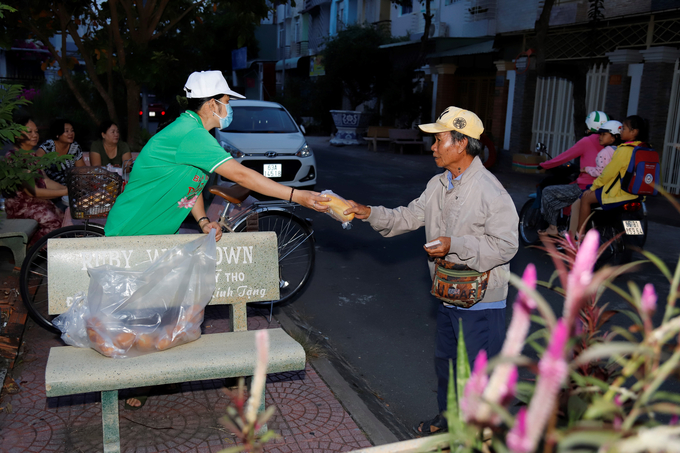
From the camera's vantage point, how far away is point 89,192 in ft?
18.1

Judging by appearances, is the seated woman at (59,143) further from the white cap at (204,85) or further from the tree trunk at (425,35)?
the tree trunk at (425,35)

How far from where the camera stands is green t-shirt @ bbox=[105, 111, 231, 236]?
141 inches

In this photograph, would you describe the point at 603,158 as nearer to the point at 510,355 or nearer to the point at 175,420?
the point at 175,420

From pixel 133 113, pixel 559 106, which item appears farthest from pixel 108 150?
pixel 559 106

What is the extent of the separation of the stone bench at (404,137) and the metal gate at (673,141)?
9.67m

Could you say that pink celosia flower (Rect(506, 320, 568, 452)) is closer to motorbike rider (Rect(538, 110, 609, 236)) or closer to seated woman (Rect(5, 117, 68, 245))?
seated woman (Rect(5, 117, 68, 245))

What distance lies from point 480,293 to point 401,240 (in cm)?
598

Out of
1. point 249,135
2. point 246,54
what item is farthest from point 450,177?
point 246,54

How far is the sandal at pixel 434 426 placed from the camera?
3553mm

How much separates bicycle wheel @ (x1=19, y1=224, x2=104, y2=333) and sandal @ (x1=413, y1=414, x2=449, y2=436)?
3109 mm

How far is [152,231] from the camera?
160 inches

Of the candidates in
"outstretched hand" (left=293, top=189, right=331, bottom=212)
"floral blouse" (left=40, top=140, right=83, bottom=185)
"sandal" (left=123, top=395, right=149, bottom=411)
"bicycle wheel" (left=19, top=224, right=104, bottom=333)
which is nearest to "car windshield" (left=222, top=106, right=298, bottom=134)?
"floral blouse" (left=40, top=140, right=83, bottom=185)

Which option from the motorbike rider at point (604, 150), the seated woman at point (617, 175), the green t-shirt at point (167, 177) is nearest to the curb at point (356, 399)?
the green t-shirt at point (167, 177)

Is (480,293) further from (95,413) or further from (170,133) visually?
(95,413)
